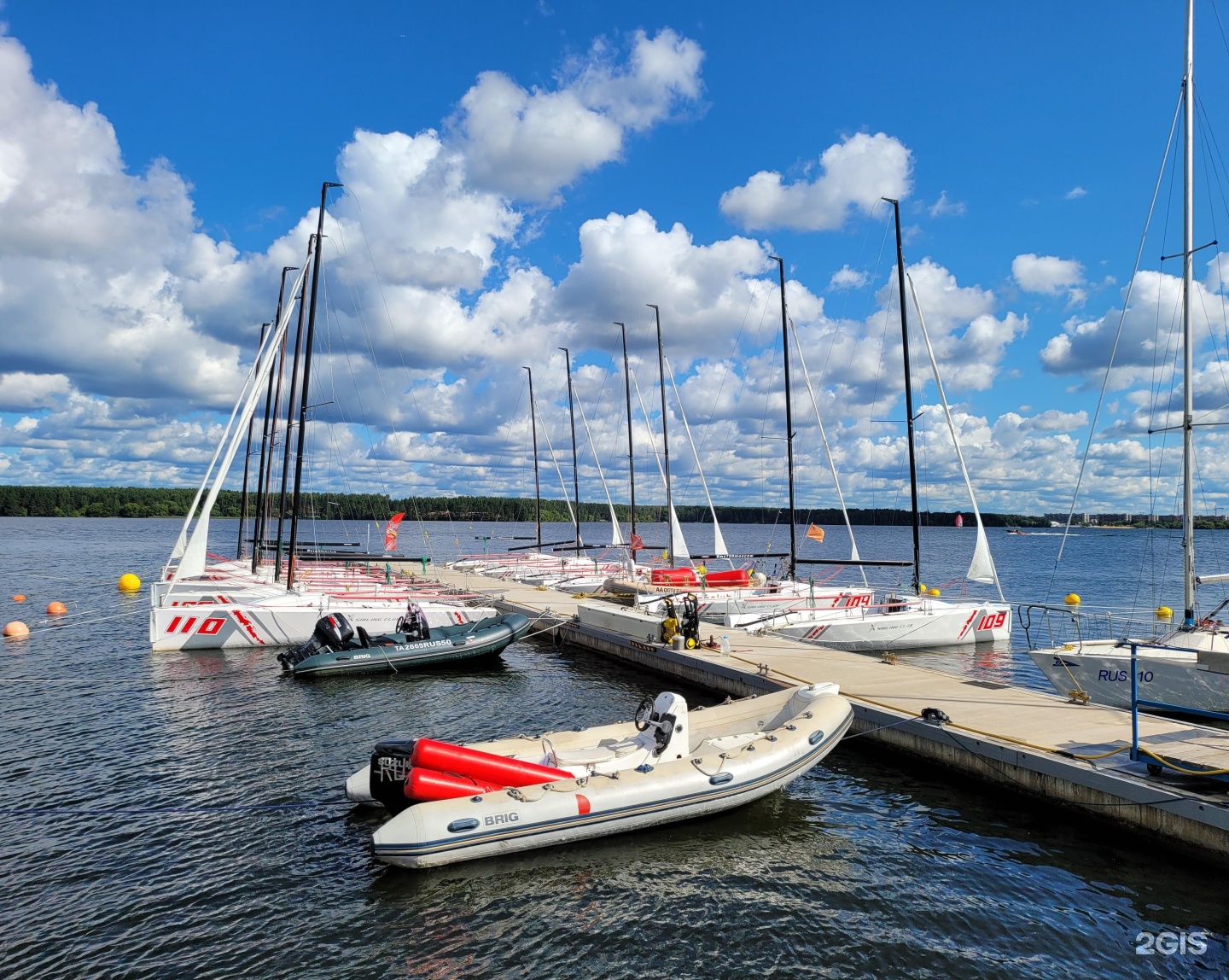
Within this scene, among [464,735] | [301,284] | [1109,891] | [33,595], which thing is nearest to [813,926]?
[1109,891]

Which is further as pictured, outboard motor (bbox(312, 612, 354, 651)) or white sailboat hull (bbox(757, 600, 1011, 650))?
white sailboat hull (bbox(757, 600, 1011, 650))

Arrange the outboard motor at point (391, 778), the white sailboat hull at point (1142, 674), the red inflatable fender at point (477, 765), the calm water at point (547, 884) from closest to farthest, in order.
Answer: the calm water at point (547, 884) < the red inflatable fender at point (477, 765) < the outboard motor at point (391, 778) < the white sailboat hull at point (1142, 674)

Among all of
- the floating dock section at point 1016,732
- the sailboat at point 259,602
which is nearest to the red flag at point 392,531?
the sailboat at point 259,602

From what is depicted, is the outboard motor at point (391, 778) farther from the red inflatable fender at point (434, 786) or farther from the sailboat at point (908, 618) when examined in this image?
the sailboat at point (908, 618)

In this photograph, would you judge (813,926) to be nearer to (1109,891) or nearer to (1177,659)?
(1109,891)

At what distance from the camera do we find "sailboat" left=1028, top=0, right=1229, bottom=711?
13.7m

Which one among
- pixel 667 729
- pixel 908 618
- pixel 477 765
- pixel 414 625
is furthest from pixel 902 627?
pixel 477 765

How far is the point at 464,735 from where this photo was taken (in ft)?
47.8

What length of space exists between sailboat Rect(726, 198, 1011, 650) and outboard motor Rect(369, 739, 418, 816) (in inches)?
573

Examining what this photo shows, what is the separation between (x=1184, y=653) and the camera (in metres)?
14.5

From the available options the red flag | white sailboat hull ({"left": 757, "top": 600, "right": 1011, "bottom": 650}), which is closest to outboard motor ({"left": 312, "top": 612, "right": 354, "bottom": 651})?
the red flag

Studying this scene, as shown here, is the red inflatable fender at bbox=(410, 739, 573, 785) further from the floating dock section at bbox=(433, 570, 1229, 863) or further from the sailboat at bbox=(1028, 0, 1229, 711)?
the sailboat at bbox=(1028, 0, 1229, 711)

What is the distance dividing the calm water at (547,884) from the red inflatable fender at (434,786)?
87cm

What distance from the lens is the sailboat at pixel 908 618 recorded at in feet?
74.7
